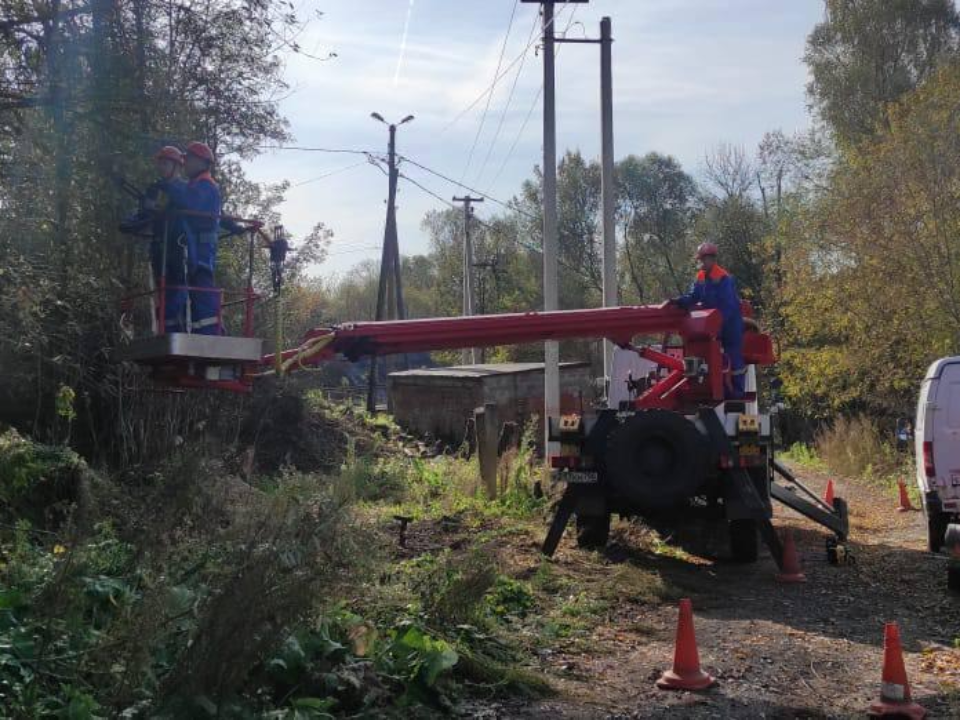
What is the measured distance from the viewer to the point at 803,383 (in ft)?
84.7

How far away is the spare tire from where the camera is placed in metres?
9.45

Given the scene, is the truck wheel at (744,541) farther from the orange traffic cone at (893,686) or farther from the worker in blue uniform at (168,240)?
the worker in blue uniform at (168,240)

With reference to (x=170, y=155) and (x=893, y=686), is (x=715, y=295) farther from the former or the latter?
(x=170, y=155)

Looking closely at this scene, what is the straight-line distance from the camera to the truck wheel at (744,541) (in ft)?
33.2

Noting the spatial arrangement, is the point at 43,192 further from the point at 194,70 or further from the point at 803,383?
the point at 803,383

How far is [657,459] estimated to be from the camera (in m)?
9.59

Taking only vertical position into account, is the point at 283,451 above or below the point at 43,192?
below

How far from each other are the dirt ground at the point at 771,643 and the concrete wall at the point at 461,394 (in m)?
14.0

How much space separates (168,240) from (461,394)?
721 inches

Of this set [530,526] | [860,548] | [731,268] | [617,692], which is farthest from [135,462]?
[731,268]

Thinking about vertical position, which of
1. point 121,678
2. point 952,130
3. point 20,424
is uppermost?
point 952,130

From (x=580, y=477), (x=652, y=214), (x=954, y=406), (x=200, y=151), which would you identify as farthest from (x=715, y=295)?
(x=652, y=214)

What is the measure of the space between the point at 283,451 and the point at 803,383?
Answer: 528 inches

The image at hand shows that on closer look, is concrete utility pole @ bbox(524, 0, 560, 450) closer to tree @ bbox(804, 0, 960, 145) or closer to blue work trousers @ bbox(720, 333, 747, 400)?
blue work trousers @ bbox(720, 333, 747, 400)
